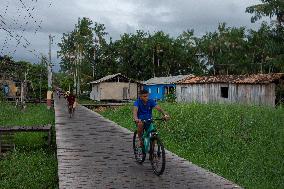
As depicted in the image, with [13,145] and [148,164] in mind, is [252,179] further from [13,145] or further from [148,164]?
[13,145]

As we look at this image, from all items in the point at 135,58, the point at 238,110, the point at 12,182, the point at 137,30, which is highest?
the point at 137,30

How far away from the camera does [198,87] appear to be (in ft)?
128

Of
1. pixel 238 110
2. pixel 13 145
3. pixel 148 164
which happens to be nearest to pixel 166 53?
pixel 238 110

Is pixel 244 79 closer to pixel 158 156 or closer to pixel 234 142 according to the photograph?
pixel 234 142

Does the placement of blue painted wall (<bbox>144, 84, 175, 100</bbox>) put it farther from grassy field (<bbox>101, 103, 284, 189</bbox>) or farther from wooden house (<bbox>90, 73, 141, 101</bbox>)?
grassy field (<bbox>101, 103, 284, 189</bbox>)

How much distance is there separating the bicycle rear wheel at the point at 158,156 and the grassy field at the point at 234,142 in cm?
198

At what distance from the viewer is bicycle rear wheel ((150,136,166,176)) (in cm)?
854

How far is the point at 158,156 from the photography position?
29.0 ft

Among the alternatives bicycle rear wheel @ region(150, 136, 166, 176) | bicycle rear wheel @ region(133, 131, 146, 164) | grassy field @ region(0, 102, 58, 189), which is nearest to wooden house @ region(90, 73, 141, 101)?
grassy field @ region(0, 102, 58, 189)

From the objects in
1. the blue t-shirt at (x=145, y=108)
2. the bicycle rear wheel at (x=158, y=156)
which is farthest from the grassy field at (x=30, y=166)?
the blue t-shirt at (x=145, y=108)

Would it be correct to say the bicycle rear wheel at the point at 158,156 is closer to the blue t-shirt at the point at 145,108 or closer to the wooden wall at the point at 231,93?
the blue t-shirt at the point at 145,108

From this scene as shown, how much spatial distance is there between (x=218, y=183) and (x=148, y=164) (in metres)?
2.39

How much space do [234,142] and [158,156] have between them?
6.45 metres

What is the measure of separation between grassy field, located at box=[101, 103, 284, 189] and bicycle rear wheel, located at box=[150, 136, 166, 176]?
77.8 inches
